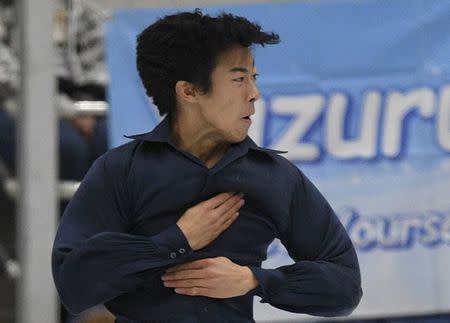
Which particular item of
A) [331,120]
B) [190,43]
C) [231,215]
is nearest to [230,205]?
[231,215]

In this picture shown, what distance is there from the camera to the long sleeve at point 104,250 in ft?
7.21

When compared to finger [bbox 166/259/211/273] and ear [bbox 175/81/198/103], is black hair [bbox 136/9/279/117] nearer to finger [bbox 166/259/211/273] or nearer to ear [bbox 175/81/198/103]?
ear [bbox 175/81/198/103]

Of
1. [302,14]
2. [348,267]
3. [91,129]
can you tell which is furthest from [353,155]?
[348,267]

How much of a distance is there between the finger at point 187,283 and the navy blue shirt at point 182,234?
0.11 ft

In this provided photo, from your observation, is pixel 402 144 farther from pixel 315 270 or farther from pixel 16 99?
pixel 315 270

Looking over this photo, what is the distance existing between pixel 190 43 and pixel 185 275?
0.49 m

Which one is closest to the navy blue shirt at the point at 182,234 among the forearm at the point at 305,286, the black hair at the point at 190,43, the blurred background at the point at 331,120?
the forearm at the point at 305,286

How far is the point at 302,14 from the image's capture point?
479 centimetres

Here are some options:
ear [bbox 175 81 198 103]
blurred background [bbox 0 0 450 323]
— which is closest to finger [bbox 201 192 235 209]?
ear [bbox 175 81 198 103]

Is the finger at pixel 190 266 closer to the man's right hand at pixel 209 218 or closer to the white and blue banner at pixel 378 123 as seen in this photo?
the man's right hand at pixel 209 218

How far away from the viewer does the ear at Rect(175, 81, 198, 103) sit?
231 cm

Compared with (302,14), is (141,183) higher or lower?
lower

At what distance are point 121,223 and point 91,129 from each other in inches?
101

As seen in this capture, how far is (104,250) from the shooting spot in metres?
2.20
